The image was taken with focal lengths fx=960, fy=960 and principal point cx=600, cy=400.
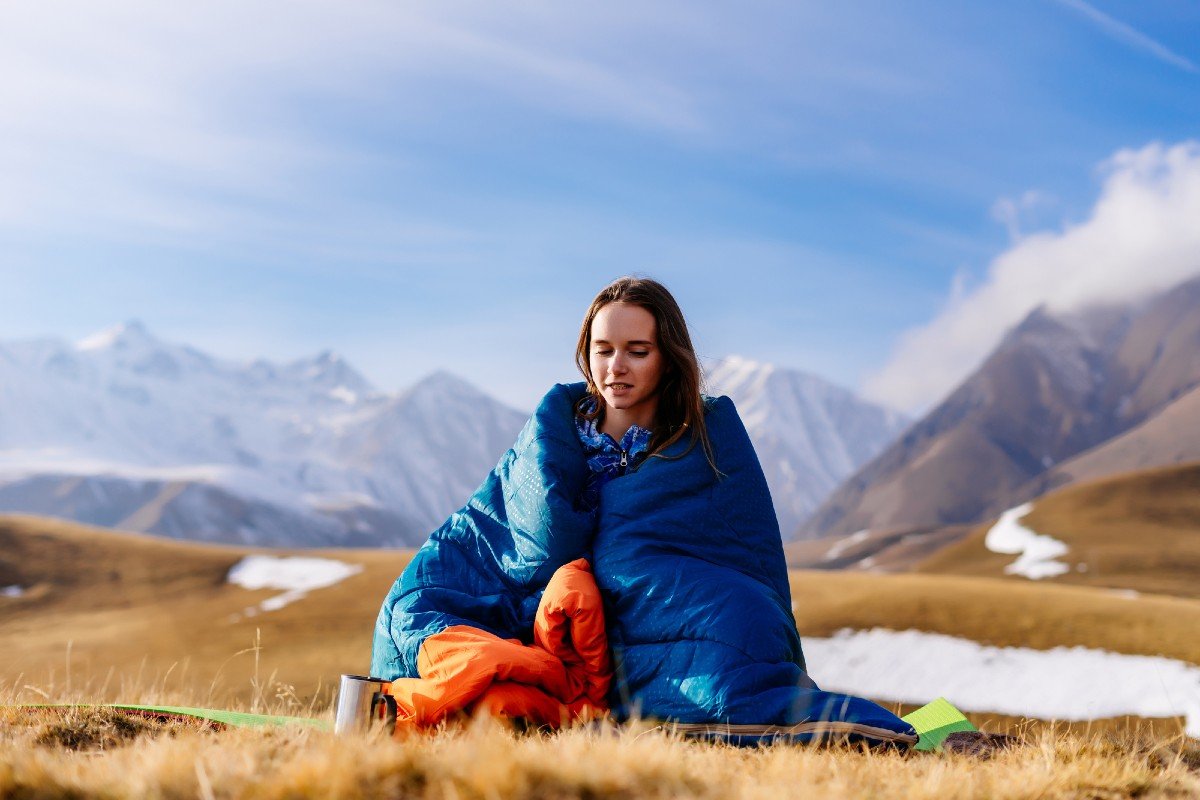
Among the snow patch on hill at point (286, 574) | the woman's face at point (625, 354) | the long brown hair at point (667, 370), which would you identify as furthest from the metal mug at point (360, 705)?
the snow patch on hill at point (286, 574)

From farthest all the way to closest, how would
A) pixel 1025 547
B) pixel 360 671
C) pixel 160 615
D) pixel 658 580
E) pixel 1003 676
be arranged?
pixel 1025 547 → pixel 160 615 → pixel 360 671 → pixel 1003 676 → pixel 658 580

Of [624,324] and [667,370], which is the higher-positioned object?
[624,324]

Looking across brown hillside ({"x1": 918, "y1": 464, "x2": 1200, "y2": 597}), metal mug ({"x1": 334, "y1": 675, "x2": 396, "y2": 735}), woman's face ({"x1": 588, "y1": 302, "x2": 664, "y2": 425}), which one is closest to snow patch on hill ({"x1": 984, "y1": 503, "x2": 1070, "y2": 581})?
brown hillside ({"x1": 918, "y1": 464, "x2": 1200, "y2": 597})

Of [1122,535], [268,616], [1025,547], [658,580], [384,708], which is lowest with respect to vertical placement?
[268,616]

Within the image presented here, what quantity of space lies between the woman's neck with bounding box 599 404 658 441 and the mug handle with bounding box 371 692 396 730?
79.0 inches

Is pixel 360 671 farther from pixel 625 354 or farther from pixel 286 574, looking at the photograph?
pixel 625 354

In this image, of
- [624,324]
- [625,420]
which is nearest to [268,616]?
[625,420]

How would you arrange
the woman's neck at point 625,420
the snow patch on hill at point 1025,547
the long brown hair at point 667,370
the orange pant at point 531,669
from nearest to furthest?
the orange pant at point 531,669
the long brown hair at point 667,370
the woman's neck at point 625,420
the snow patch on hill at point 1025,547

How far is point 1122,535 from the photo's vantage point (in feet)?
190

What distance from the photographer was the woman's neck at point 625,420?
5539mm

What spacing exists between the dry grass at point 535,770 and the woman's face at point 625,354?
2055mm

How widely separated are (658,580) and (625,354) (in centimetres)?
132

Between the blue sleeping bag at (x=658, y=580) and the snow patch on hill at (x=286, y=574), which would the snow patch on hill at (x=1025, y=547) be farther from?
the blue sleeping bag at (x=658, y=580)

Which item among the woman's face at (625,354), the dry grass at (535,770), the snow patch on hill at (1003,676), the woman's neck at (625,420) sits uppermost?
the woman's face at (625,354)
